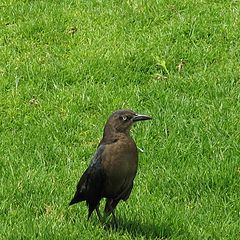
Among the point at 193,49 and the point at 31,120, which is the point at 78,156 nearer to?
the point at 31,120

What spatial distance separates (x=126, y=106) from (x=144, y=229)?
2.48 metres

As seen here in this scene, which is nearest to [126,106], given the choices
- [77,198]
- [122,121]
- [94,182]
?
[122,121]

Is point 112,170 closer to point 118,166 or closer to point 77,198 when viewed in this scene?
point 118,166

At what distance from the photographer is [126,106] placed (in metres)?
8.36

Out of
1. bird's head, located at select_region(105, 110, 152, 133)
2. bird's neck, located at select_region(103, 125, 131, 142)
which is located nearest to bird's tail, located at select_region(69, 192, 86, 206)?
bird's neck, located at select_region(103, 125, 131, 142)

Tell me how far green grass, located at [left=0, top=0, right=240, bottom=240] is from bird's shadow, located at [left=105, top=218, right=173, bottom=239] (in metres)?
0.01

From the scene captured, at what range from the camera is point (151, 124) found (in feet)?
26.1

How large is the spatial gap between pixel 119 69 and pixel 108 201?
118 inches

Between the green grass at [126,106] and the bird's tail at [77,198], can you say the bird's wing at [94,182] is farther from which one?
the green grass at [126,106]

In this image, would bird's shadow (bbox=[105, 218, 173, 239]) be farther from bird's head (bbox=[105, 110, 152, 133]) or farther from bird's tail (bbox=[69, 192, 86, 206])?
bird's head (bbox=[105, 110, 152, 133])

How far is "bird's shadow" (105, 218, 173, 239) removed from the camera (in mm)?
6039

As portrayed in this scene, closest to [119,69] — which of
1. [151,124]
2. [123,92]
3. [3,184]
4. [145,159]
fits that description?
[123,92]

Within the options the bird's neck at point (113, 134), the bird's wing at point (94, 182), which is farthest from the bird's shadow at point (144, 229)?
the bird's neck at point (113, 134)

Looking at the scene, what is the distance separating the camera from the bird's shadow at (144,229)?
19.8ft
